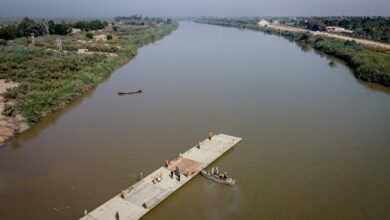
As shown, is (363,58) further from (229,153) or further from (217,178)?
(217,178)

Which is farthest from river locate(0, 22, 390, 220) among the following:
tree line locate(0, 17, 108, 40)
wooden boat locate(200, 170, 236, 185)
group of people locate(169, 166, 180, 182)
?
tree line locate(0, 17, 108, 40)

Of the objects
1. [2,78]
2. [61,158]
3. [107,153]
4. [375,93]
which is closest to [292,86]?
[375,93]

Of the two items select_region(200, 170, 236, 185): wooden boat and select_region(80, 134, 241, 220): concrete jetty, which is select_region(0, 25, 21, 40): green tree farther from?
select_region(200, 170, 236, 185): wooden boat

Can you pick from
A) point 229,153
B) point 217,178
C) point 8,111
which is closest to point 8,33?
point 8,111

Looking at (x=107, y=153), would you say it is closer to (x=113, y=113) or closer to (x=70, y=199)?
(x=70, y=199)

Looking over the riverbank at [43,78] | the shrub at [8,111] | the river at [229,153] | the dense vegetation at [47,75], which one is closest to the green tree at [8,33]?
the riverbank at [43,78]

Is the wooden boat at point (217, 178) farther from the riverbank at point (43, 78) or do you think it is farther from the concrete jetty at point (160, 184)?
the riverbank at point (43, 78)

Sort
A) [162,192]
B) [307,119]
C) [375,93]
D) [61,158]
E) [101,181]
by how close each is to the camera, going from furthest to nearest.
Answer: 1. [375,93]
2. [307,119]
3. [61,158]
4. [101,181]
5. [162,192]
